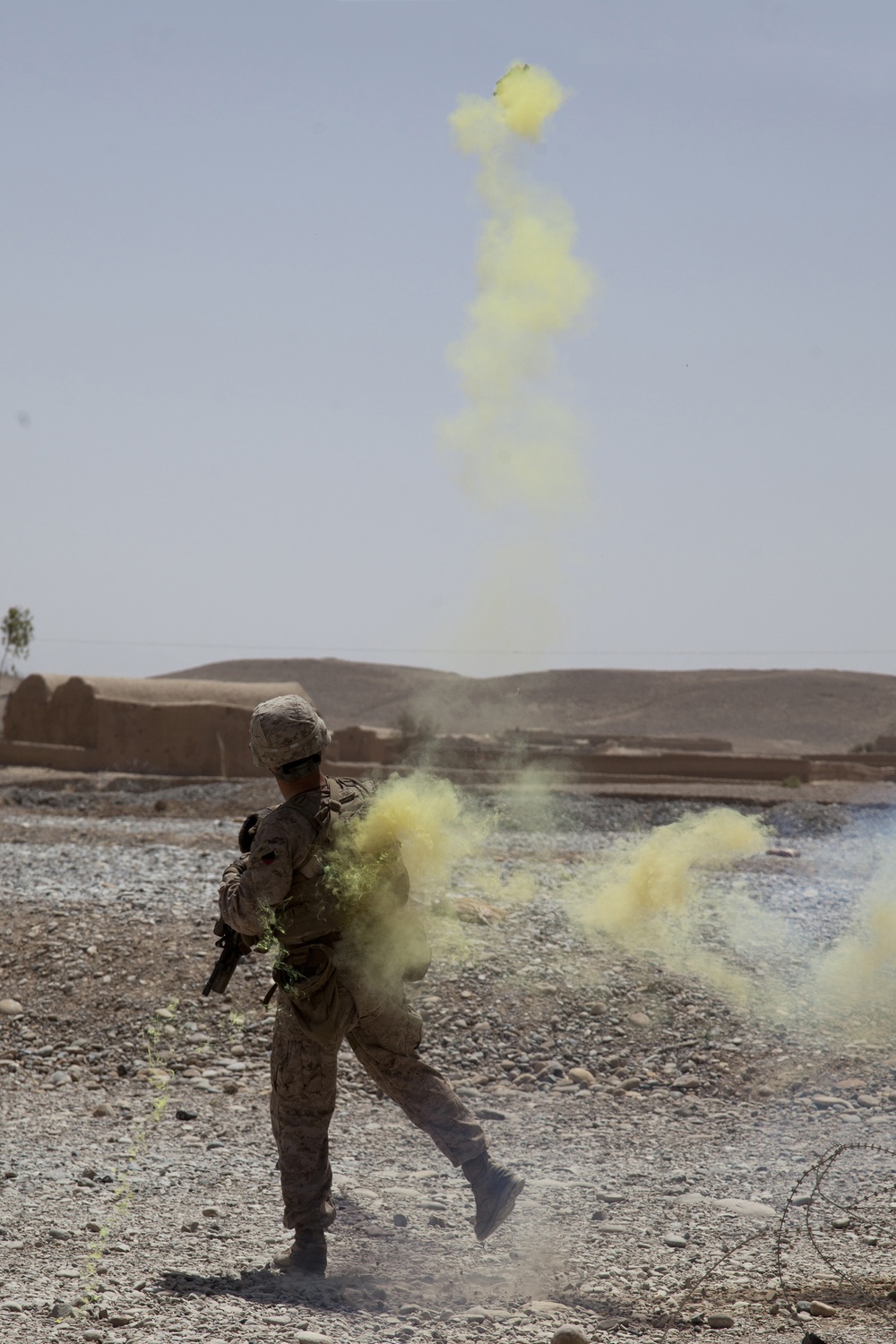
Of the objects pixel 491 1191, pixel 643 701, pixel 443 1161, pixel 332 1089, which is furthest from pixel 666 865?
pixel 643 701

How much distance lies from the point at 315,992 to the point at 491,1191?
32.1 inches

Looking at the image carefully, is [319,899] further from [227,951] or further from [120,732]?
[120,732]

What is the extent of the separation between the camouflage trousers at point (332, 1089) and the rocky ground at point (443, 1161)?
261mm

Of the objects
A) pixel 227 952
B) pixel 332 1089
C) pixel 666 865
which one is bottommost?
pixel 332 1089

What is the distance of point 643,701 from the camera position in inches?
2648

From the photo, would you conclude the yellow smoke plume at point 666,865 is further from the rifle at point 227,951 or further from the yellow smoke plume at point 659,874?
the rifle at point 227,951

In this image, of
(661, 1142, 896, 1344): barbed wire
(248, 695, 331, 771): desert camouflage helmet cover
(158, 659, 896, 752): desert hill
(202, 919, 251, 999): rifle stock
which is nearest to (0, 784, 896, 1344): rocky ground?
(661, 1142, 896, 1344): barbed wire

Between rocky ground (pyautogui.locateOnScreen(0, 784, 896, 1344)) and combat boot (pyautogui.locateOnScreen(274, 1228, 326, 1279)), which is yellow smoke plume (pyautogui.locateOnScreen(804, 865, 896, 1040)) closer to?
rocky ground (pyautogui.locateOnScreen(0, 784, 896, 1344))

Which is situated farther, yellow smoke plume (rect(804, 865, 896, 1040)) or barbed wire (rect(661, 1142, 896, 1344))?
yellow smoke plume (rect(804, 865, 896, 1040))

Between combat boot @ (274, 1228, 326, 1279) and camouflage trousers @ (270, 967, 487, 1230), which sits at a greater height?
camouflage trousers @ (270, 967, 487, 1230)

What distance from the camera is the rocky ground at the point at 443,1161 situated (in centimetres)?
333

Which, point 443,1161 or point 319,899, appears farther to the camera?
point 443,1161

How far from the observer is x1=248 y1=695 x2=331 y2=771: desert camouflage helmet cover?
360 centimetres

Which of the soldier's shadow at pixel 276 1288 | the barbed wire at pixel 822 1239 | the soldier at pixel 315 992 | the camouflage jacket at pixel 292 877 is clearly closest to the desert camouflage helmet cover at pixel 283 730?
the soldier at pixel 315 992
